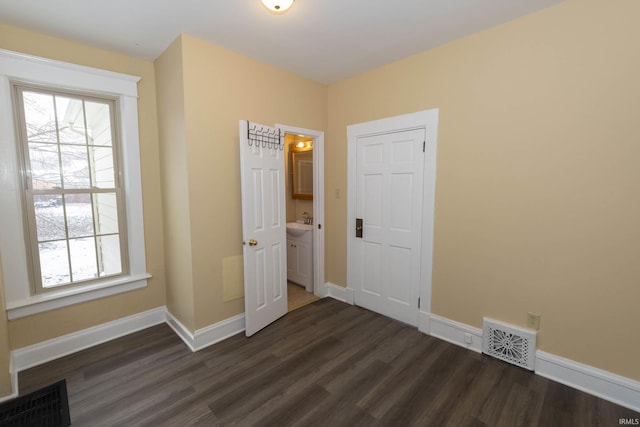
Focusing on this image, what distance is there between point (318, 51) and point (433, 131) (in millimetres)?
1307

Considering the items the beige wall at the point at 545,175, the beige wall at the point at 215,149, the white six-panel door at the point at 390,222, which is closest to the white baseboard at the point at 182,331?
the beige wall at the point at 215,149

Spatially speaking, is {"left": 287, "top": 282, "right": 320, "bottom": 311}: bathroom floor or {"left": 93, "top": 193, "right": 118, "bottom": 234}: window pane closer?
{"left": 93, "top": 193, "right": 118, "bottom": 234}: window pane

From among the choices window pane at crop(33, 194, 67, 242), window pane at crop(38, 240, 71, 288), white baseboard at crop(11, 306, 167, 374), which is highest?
window pane at crop(33, 194, 67, 242)

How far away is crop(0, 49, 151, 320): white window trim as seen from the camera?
2045mm

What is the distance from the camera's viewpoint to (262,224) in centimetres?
273

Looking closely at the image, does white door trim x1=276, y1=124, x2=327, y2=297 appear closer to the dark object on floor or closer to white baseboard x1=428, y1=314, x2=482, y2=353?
white baseboard x1=428, y1=314, x2=482, y2=353

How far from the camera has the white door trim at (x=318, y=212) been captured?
339 cm

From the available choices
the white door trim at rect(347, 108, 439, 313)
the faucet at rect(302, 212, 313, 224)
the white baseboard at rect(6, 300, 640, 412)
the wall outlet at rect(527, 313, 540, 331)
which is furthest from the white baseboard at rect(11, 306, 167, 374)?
the wall outlet at rect(527, 313, 540, 331)

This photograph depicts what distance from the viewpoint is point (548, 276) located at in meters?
2.03

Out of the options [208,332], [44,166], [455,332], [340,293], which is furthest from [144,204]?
[455,332]

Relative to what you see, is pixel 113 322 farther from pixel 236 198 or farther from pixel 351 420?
pixel 351 420

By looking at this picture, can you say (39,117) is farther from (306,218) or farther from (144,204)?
(306,218)

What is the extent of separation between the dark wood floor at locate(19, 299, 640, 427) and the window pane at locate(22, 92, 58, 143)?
74.1 inches

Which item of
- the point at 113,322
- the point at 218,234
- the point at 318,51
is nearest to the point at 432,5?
the point at 318,51
